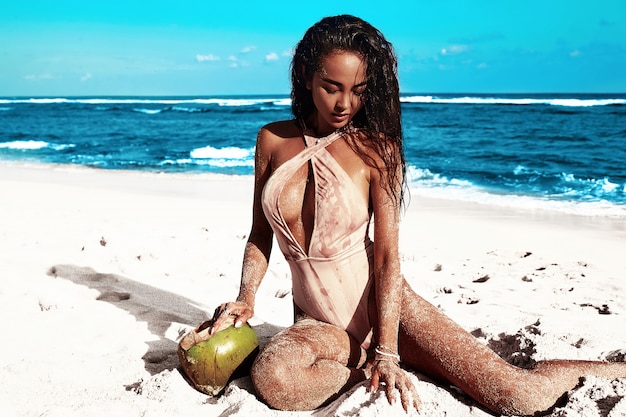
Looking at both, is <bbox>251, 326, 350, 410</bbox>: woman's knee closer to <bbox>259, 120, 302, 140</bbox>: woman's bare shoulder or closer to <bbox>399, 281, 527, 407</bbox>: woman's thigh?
<bbox>399, 281, 527, 407</bbox>: woman's thigh

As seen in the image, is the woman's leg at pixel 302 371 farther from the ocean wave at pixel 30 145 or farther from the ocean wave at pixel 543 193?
the ocean wave at pixel 30 145

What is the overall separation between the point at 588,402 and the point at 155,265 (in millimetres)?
3864

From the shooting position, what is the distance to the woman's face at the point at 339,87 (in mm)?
2738

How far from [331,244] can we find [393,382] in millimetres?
713

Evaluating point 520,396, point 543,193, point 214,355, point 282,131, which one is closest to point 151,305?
point 214,355

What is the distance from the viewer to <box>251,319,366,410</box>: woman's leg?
9.21ft

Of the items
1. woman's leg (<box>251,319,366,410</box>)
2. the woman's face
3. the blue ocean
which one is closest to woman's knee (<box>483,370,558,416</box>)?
woman's leg (<box>251,319,366,410</box>)

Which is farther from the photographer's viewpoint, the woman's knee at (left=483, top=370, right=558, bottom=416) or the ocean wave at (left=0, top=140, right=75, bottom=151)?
the ocean wave at (left=0, top=140, right=75, bottom=151)

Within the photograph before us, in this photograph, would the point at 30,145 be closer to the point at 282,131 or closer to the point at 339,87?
the point at 282,131

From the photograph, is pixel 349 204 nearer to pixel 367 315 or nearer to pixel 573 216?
pixel 367 315

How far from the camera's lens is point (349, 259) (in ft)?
10.0

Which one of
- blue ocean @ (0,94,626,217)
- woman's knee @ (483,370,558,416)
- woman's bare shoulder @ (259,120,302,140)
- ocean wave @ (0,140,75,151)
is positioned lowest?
ocean wave @ (0,140,75,151)

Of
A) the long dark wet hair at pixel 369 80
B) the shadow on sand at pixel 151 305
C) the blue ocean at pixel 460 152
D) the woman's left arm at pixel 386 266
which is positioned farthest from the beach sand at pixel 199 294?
the blue ocean at pixel 460 152

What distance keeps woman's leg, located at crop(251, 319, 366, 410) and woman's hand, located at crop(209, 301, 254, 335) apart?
0.65 ft
